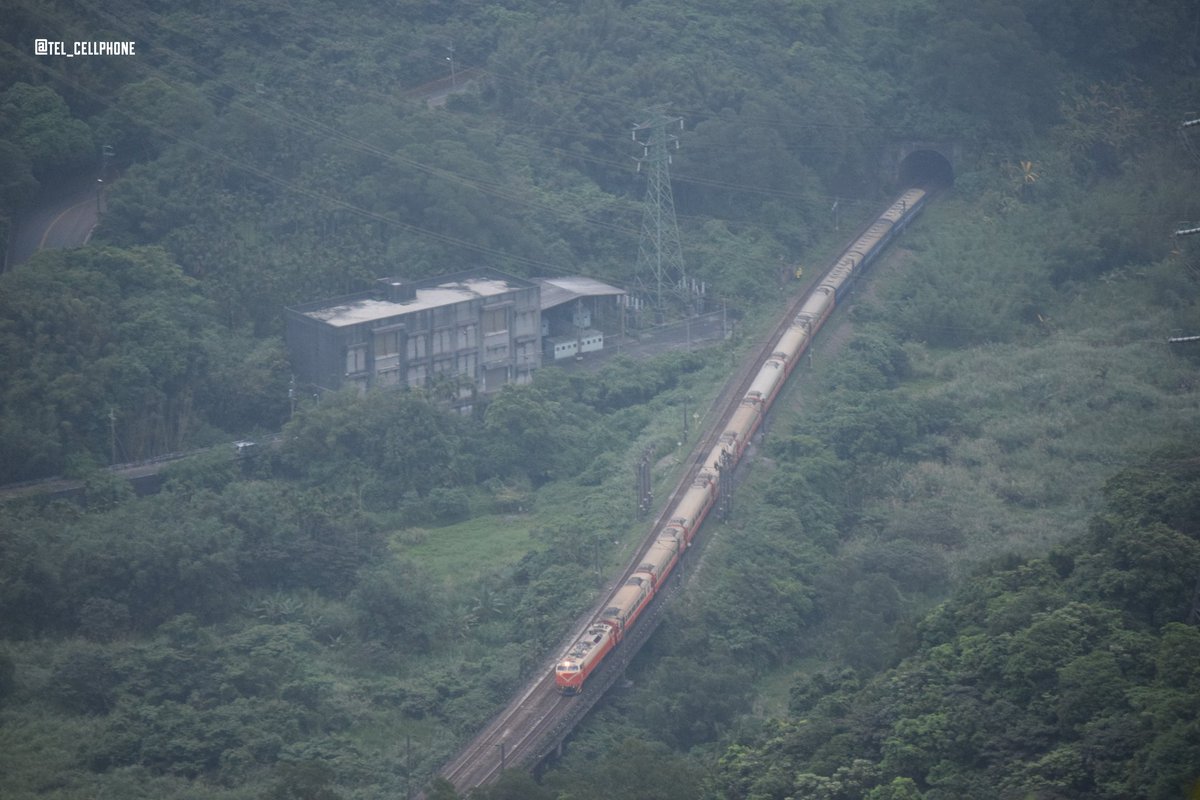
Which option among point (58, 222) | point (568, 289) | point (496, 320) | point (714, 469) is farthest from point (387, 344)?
point (58, 222)

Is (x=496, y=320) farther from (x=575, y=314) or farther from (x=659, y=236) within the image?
(x=659, y=236)

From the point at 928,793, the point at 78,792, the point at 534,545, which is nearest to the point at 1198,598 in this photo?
the point at 928,793

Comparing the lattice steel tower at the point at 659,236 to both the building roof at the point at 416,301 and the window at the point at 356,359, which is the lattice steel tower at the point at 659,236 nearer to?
the building roof at the point at 416,301

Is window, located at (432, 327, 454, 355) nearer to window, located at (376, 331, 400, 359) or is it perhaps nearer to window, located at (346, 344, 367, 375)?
window, located at (376, 331, 400, 359)

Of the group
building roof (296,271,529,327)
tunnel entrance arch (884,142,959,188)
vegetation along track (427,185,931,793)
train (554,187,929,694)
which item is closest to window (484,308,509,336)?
building roof (296,271,529,327)

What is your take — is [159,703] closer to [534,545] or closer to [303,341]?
[534,545]

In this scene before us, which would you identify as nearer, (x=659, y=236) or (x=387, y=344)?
(x=387, y=344)

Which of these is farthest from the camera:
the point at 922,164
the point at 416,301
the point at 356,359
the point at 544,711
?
the point at 922,164
